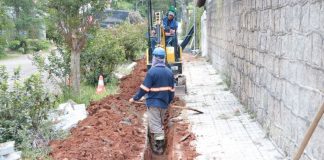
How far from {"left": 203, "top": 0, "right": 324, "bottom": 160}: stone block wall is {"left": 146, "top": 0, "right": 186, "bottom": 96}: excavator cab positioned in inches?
77.6

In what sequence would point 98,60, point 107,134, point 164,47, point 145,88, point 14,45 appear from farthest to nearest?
point 14,45, point 98,60, point 164,47, point 145,88, point 107,134

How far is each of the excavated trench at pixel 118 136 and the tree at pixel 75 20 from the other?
3.82ft

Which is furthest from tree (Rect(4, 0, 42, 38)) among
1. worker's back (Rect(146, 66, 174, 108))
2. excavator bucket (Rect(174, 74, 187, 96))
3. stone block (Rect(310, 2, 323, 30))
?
stone block (Rect(310, 2, 323, 30))

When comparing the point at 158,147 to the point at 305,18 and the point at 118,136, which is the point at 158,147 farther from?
the point at 305,18

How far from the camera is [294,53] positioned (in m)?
A: 6.20

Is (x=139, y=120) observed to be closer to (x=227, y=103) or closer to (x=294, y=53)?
(x=227, y=103)

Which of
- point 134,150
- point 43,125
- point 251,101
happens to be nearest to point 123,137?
point 134,150

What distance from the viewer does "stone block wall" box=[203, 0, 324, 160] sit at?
5328 millimetres

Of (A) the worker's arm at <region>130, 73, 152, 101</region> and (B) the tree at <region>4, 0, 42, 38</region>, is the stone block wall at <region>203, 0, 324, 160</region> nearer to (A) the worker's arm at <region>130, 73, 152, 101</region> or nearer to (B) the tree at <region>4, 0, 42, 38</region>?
(A) the worker's arm at <region>130, 73, 152, 101</region>

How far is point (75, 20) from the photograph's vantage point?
10461 mm

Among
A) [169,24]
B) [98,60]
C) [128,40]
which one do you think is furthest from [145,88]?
[128,40]

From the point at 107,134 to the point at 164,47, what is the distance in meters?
5.41

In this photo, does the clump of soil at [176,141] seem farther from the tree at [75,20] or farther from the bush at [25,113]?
the tree at [75,20]

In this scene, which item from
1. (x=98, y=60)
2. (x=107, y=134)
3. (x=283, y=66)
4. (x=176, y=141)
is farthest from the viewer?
(x=98, y=60)
